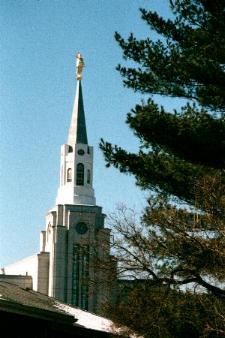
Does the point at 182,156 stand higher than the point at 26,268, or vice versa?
the point at 26,268

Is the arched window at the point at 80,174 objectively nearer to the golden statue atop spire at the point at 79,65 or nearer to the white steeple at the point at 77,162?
the white steeple at the point at 77,162

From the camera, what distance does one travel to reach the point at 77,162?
102 meters

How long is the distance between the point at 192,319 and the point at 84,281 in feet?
9.99

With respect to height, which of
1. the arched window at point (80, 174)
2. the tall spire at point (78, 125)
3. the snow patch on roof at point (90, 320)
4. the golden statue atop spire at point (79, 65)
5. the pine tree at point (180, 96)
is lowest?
the snow patch on roof at point (90, 320)

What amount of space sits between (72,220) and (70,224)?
0.58 meters

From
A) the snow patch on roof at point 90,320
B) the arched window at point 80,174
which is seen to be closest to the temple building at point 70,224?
the arched window at point 80,174

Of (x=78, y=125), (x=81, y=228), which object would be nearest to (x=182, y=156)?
(x=81, y=228)

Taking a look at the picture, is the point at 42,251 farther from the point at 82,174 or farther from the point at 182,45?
the point at 182,45

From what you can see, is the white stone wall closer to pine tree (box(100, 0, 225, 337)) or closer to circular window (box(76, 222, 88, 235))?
circular window (box(76, 222, 88, 235))

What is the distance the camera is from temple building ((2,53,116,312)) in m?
91.8

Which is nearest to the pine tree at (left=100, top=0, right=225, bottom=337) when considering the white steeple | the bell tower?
the bell tower

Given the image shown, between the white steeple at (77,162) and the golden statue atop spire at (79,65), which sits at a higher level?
the golden statue atop spire at (79,65)

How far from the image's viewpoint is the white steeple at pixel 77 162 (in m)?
101

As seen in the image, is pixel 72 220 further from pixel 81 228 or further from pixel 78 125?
pixel 78 125
